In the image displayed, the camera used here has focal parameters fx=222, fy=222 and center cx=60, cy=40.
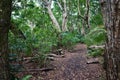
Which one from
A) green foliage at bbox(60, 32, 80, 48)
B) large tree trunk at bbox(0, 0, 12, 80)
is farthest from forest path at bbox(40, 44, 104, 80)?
green foliage at bbox(60, 32, 80, 48)

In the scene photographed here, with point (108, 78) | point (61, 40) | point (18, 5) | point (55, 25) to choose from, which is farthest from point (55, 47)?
point (108, 78)

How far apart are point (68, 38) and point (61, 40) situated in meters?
0.51

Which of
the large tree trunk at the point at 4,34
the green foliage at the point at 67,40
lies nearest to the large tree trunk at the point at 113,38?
the large tree trunk at the point at 4,34

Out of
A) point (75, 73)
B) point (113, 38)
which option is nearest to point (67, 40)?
point (75, 73)

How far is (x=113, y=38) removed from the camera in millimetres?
3127

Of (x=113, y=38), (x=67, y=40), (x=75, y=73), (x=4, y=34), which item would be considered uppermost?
(x=113, y=38)

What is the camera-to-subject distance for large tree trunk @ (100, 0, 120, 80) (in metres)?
3.03

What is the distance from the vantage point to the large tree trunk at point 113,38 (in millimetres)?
3028

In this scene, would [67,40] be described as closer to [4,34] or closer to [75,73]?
[75,73]

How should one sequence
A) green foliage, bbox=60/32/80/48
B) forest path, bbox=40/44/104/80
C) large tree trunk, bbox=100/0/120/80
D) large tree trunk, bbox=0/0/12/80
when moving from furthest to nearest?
1. green foliage, bbox=60/32/80/48
2. forest path, bbox=40/44/104/80
3. large tree trunk, bbox=0/0/12/80
4. large tree trunk, bbox=100/0/120/80

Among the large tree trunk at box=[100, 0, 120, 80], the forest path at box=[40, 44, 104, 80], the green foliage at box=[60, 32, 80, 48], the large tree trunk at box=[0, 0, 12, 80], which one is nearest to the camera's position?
the large tree trunk at box=[100, 0, 120, 80]

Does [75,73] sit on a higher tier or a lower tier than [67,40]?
higher

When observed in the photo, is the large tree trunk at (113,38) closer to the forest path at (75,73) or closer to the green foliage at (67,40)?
the forest path at (75,73)

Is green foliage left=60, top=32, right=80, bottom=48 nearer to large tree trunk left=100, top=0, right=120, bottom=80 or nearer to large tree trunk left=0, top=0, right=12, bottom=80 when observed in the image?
large tree trunk left=0, top=0, right=12, bottom=80
